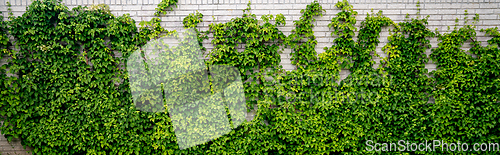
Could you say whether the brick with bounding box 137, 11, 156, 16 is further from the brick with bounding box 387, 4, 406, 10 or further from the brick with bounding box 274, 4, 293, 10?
the brick with bounding box 387, 4, 406, 10

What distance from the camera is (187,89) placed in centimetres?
350

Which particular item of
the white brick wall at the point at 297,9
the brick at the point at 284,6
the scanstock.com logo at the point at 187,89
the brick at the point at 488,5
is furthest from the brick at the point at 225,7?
→ the brick at the point at 488,5

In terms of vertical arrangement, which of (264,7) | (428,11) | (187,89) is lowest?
(187,89)

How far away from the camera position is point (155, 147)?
3479 millimetres

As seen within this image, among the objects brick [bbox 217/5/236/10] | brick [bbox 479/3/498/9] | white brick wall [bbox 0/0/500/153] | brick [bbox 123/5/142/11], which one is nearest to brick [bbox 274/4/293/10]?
white brick wall [bbox 0/0/500/153]

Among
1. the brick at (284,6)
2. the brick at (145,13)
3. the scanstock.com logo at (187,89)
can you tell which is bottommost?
the scanstock.com logo at (187,89)

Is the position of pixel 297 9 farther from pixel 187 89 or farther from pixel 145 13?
pixel 145 13

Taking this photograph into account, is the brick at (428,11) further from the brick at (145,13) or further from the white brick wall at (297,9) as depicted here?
the brick at (145,13)

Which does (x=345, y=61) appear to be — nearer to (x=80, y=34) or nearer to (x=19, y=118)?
(x=80, y=34)

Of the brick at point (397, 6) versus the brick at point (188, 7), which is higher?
the brick at point (188, 7)

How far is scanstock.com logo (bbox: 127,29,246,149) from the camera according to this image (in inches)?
136

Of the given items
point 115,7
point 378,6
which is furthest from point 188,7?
point 378,6

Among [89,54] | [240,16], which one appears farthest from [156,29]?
[240,16]

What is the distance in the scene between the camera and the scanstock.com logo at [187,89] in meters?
3.46
